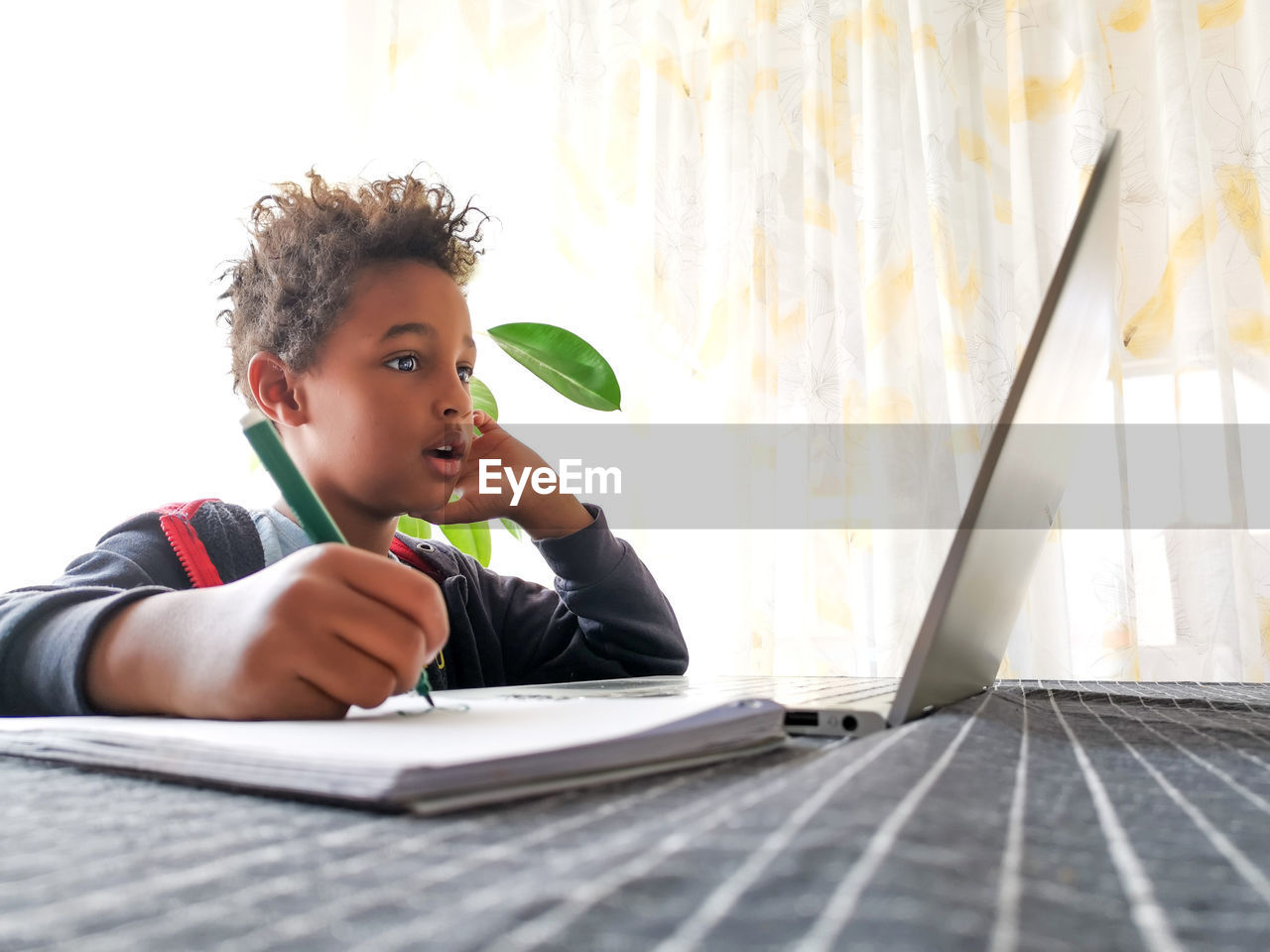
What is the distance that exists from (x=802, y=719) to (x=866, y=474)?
1265 millimetres

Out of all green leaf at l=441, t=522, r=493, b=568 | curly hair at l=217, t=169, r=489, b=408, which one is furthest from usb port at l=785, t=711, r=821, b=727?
green leaf at l=441, t=522, r=493, b=568

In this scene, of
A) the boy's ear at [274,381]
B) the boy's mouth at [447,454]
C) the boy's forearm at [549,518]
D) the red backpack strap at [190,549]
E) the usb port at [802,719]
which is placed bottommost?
the usb port at [802,719]

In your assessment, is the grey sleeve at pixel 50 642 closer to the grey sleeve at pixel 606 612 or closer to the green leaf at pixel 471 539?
the grey sleeve at pixel 606 612

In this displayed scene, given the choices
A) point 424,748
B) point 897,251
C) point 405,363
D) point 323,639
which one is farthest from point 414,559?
point 897,251

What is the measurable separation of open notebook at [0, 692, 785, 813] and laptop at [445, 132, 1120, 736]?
0.23 feet

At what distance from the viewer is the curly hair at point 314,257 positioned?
0.89m

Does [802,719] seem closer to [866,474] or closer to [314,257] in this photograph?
[314,257]

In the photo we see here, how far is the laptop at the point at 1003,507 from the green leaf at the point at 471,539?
31.6 inches

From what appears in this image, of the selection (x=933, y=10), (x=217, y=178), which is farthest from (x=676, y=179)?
(x=217, y=178)

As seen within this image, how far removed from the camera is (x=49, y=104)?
163cm

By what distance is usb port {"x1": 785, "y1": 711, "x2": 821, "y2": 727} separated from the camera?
1.14ft

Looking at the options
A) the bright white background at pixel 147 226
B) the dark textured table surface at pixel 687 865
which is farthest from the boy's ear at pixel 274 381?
the bright white background at pixel 147 226

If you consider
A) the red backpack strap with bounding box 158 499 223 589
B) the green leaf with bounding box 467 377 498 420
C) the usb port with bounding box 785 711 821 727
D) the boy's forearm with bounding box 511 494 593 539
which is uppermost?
the green leaf with bounding box 467 377 498 420

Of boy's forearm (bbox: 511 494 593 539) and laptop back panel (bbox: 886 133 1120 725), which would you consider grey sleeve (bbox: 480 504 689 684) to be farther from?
laptop back panel (bbox: 886 133 1120 725)
